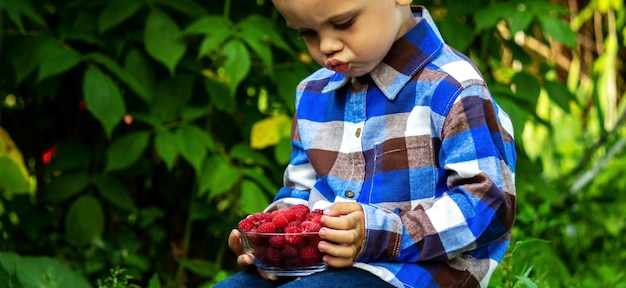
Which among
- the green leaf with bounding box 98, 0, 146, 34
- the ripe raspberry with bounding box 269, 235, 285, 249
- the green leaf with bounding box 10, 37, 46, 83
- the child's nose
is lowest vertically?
the green leaf with bounding box 10, 37, 46, 83

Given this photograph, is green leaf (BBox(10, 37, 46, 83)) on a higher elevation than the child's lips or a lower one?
lower

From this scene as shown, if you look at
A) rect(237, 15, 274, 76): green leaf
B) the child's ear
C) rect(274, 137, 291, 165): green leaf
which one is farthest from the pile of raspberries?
rect(274, 137, 291, 165): green leaf

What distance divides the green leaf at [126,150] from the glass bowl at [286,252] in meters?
1.22

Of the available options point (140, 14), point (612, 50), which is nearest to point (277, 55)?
point (140, 14)

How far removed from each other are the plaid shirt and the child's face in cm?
8

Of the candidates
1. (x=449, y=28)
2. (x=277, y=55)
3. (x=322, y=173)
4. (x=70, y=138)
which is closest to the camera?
(x=322, y=173)

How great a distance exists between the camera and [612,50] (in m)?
4.48

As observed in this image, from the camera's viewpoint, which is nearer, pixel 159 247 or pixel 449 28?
pixel 449 28

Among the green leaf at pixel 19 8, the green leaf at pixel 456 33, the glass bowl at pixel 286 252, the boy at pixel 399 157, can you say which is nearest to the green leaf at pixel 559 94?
the green leaf at pixel 456 33

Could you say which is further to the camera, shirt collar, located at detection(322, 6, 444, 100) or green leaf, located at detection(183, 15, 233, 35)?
green leaf, located at detection(183, 15, 233, 35)

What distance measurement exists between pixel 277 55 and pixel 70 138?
76 centimetres

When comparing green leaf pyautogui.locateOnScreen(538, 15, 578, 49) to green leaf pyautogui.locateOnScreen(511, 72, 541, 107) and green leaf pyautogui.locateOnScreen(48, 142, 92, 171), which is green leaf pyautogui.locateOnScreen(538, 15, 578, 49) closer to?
green leaf pyautogui.locateOnScreen(511, 72, 541, 107)

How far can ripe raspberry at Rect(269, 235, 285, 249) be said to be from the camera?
5.70 ft

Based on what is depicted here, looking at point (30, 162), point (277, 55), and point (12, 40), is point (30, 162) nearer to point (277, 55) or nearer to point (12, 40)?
point (12, 40)
